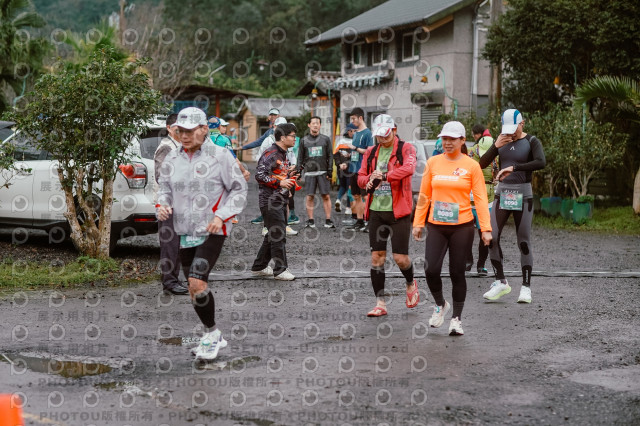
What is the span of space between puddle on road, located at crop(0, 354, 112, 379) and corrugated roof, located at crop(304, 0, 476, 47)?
24.8 metres

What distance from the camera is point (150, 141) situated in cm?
1188

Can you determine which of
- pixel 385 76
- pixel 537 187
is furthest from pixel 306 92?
pixel 537 187

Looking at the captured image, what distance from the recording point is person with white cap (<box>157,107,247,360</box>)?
22.1 ft

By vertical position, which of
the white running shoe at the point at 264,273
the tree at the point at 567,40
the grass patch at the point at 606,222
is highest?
the tree at the point at 567,40

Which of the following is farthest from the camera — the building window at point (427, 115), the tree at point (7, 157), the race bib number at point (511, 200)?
the building window at point (427, 115)

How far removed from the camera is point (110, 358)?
670cm

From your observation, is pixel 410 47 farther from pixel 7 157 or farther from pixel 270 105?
pixel 270 105

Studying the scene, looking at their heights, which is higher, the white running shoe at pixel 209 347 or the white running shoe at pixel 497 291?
the white running shoe at pixel 209 347

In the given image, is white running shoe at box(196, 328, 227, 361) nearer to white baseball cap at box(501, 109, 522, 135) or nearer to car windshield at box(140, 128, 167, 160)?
white baseball cap at box(501, 109, 522, 135)

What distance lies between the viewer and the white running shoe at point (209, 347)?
662cm

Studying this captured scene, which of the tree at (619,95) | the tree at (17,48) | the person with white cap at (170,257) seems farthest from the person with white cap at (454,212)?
the tree at (17,48)

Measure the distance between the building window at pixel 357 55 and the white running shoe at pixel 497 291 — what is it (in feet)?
89.4

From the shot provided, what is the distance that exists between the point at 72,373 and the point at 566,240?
38.8ft

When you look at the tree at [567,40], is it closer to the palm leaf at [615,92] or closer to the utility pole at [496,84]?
the utility pole at [496,84]
